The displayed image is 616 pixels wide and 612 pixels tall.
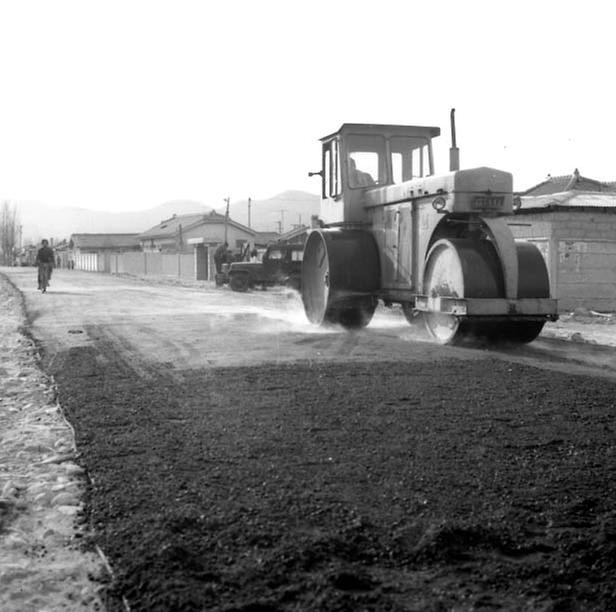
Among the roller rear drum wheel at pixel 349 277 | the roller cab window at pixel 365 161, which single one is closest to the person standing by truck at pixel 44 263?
the roller rear drum wheel at pixel 349 277

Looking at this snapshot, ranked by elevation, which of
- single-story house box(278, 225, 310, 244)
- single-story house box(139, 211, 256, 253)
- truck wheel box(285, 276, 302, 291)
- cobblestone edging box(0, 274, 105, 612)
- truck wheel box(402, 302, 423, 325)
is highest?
single-story house box(139, 211, 256, 253)

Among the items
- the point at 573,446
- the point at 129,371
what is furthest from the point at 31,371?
the point at 573,446

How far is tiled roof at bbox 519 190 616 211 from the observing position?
63.4 ft

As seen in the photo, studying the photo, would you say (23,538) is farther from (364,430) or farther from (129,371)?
(129,371)

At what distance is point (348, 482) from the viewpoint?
4.51 m

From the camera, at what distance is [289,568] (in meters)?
3.41

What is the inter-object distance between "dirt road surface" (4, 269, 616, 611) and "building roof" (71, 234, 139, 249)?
98765 mm

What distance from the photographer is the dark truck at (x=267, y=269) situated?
95.3 feet

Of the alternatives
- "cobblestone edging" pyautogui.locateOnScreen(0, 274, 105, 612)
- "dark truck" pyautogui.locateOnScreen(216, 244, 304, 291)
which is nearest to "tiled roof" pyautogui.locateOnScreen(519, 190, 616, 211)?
"dark truck" pyautogui.locateOnScreen(216, 244, 304, 291)

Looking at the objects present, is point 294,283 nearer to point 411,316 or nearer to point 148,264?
point 411,316

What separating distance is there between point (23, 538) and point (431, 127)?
10.3 metres

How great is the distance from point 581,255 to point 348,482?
16.3 m

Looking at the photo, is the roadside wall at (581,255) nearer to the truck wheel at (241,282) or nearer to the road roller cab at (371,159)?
the road roller cab at (371,159)

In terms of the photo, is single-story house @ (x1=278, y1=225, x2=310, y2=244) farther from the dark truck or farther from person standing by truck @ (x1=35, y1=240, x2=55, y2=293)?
person standing by truck @ (x1=35, y1=240, x2=55, y2=293)
